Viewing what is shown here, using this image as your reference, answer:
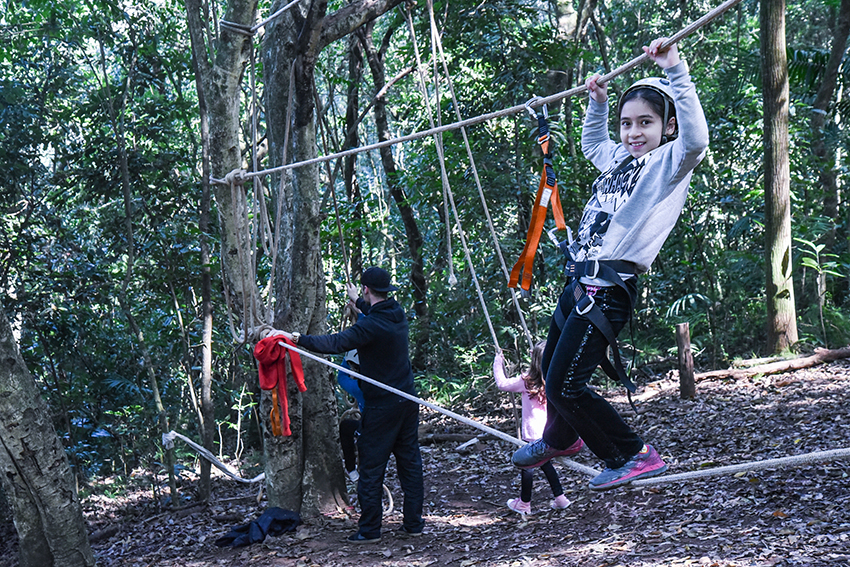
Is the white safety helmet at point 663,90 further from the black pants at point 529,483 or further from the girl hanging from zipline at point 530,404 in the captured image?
the black pants at point 529,483

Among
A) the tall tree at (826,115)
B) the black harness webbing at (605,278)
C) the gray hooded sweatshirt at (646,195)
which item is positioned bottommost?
the black harness webbing at (605,278)

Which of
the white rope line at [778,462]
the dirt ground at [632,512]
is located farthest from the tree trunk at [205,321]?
the white rope line at [778,462]

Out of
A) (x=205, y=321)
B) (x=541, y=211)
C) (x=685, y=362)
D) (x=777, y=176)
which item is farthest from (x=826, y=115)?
(x=205, y=321)

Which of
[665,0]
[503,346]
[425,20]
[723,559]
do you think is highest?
[665,0]

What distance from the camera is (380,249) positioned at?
31.6 feet

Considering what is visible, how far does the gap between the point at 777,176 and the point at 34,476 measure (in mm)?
6251

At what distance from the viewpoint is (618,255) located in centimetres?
231

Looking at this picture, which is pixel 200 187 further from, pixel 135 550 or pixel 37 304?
pixel 135 550

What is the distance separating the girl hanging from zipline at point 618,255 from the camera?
2242mm

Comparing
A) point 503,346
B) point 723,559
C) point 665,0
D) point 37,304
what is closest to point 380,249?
point 503,346

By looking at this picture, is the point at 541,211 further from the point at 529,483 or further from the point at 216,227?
the point at 216,227

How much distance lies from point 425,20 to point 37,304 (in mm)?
4191

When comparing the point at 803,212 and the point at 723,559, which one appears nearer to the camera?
the point at 723,559

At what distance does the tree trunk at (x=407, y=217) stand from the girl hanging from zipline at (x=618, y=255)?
17.5 feet
